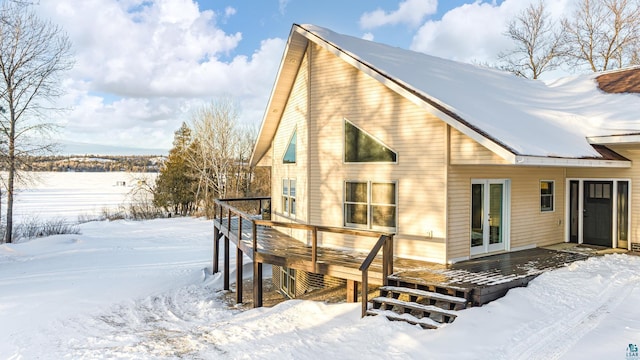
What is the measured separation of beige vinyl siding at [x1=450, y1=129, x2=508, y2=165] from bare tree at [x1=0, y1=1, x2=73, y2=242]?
1859 cm

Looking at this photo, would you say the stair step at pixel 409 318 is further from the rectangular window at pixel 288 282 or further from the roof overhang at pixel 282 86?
the roof overhang at pixel 282 86

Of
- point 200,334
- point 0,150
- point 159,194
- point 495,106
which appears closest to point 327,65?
point 495,106

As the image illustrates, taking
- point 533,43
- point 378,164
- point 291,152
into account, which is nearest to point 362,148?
point 378,164

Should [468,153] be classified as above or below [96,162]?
below

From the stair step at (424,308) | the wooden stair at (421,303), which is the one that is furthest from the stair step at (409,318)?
the stair step at (424,308)

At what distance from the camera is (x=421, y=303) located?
715 cm

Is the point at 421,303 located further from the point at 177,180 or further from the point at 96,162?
the point at 96,162

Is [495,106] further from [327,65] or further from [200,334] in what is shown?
[200,334]

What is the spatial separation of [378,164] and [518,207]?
148 inches

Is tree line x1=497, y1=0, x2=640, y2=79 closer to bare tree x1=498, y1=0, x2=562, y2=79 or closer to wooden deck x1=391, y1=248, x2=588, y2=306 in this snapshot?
bare tree x1=498, y1=0, x2=562, y2=79

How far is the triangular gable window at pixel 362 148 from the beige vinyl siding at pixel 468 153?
1.45 meters

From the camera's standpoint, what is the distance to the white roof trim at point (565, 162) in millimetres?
7403

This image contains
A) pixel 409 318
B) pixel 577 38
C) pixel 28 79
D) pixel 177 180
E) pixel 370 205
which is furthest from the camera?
pixel 177 180

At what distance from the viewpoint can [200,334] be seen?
24.0ft
